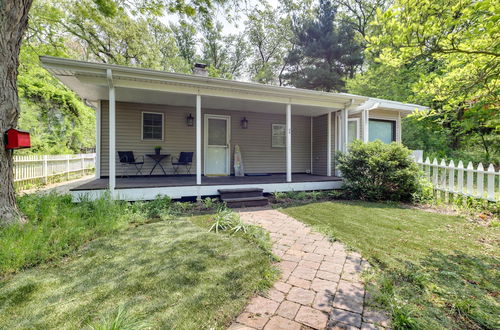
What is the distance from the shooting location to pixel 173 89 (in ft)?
16.5

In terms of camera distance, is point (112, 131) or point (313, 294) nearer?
point (313, 294)

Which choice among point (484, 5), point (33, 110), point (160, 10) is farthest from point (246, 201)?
point (33, 110)

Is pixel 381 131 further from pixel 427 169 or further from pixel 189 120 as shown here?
pixel 189 120

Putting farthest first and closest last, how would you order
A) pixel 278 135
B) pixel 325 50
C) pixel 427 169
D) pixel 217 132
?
pixel 325 50
pixel 278 135
pixel 217 132
pixel 427 169

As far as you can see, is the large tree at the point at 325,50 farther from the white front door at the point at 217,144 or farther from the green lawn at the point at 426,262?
the green lawn at the point at 426,262

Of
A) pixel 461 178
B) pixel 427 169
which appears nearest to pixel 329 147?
pixel 427 169

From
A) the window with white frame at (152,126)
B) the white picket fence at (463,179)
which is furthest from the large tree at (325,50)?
the window with white frame at (152,126)

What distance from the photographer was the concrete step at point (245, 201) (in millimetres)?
5016

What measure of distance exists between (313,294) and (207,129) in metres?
6.26

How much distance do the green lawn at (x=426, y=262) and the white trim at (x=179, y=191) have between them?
4.77 ft

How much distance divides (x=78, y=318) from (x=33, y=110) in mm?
12802

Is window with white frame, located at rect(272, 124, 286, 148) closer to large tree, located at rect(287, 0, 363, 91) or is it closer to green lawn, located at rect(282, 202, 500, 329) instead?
green lawn, located at rect(282, 202, 500, 329)

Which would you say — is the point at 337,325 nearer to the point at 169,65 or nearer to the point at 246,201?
the point at 246,201

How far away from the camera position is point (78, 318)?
162 centimetres
